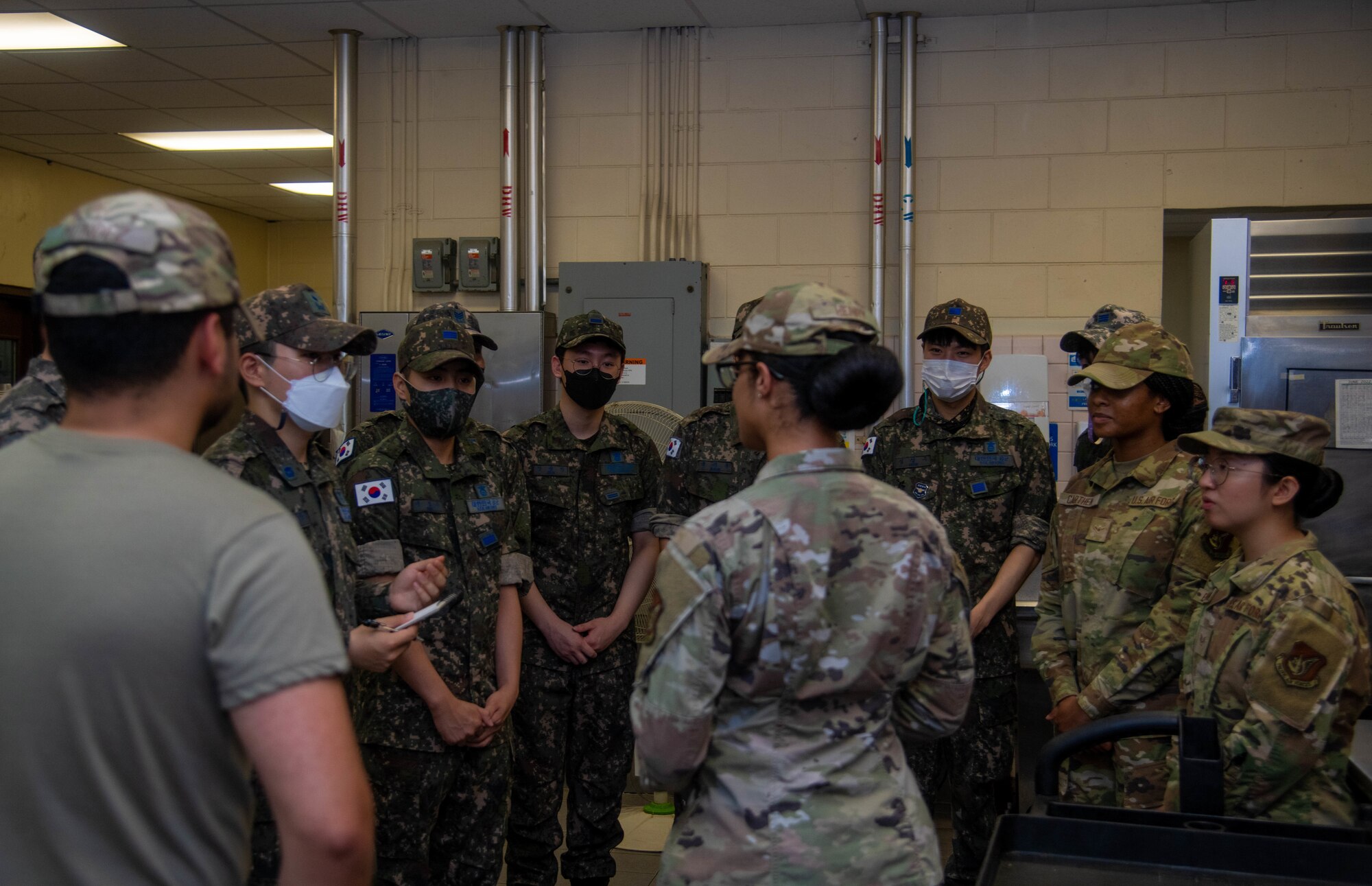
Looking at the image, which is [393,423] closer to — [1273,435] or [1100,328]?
[1100,328]

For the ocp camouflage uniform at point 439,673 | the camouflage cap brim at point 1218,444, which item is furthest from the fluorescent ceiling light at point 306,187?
the camouflage cap brim at point 1218,444

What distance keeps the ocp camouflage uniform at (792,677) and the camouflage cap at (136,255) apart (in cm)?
70

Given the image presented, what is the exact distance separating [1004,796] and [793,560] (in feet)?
7.16

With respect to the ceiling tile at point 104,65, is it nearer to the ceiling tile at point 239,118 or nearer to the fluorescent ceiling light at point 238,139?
the ceiling tile at point 239,118

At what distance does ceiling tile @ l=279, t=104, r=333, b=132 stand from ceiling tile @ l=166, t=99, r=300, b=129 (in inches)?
2.9

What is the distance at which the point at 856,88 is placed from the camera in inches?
196

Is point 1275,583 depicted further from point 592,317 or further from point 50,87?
point 50,87

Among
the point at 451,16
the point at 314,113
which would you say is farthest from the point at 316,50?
the point at 314,113

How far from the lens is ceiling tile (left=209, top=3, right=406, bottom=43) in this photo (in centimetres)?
486

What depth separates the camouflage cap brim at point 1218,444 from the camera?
2.07m

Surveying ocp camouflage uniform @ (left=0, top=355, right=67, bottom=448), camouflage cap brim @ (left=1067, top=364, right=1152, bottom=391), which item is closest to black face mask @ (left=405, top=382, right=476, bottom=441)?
ocp camouflage uniform @ (left=0, top=355, right=67, bottom=448)

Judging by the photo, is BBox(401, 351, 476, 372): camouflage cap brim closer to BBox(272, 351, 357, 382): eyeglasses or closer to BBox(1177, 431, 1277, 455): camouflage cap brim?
BBox(272, 351, 357, 382): eyeglasses

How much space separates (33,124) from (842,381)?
7.24 meters

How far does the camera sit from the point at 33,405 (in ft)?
7.51
